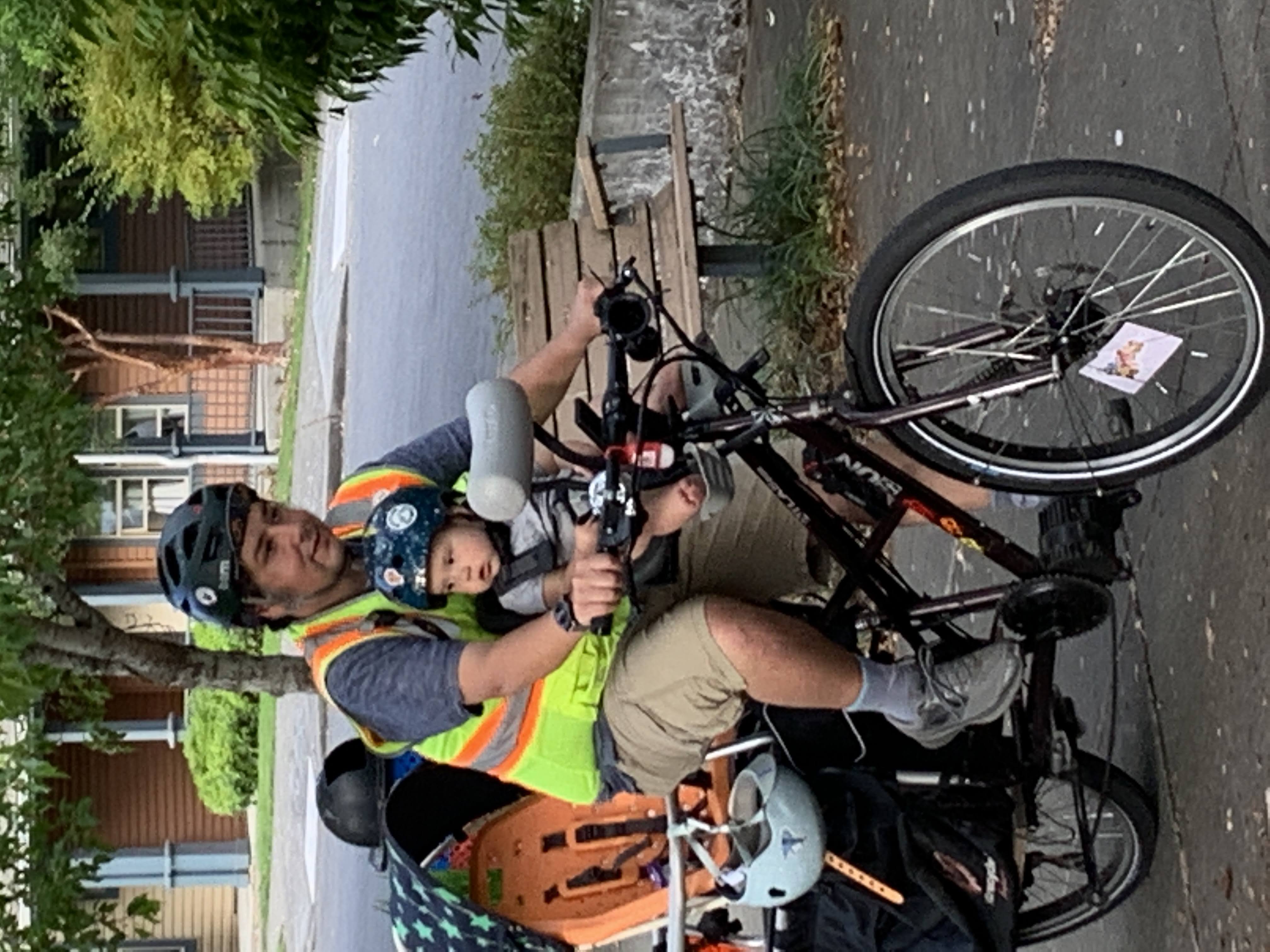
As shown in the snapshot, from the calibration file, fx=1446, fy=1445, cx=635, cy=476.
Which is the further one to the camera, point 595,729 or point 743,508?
point 743,508

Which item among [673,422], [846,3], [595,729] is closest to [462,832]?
[595,729]

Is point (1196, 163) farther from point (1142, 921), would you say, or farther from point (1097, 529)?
point (1142, 921)

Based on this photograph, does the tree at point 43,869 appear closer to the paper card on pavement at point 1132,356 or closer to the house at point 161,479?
the paper card on pavement at point 1132,356

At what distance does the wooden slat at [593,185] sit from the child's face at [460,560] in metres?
3.43

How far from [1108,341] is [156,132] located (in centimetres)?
1045

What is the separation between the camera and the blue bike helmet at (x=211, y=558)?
3762mm

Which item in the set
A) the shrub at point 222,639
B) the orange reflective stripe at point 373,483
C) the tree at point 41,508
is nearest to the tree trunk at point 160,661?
the tree at point 41,508

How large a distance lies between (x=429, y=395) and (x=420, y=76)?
3.17m

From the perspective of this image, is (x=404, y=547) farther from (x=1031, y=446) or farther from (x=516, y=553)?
(x=1031, y=446)

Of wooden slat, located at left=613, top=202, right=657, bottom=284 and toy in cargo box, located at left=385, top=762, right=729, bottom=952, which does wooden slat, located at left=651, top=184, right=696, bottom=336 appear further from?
toy in cargo box, located at left=385, top=762, right=729, bottom=952

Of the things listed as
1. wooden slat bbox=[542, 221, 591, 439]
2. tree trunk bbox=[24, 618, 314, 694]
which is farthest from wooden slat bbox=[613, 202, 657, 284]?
tree trunk bbox=[24, 618, 314, 694]

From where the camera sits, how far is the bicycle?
11.0 ft

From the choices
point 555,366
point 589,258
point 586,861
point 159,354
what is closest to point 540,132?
point 589,258

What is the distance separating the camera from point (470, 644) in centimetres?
354
